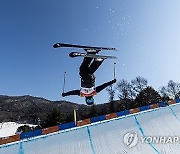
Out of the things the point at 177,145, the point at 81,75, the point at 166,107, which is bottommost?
the point at 177,145

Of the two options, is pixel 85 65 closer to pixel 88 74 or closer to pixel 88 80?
pixel 88 74

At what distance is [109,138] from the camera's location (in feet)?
19.8

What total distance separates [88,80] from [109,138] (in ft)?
10.2

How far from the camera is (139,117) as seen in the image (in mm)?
7457

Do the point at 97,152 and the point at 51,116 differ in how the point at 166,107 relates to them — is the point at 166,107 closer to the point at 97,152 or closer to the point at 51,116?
the point at 97,152

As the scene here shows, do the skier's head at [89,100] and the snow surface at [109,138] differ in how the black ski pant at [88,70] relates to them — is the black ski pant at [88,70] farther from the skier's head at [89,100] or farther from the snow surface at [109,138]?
the snow surface at [109,138]

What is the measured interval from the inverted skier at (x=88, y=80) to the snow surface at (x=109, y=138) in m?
2.10

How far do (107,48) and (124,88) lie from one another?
137 ft

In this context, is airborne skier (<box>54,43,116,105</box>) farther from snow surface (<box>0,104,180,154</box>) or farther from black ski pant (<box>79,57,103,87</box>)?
snow surface (<box>0,104,180,154</box>)

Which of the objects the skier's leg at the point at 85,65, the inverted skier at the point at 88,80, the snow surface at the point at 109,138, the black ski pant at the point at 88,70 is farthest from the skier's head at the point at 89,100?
the snow surface at the point at 109,138

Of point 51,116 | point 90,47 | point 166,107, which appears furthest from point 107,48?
point 51,116

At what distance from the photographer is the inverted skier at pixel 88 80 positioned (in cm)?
802

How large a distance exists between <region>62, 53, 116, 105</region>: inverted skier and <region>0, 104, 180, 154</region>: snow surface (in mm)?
2102

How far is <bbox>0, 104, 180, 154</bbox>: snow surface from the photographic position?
5293 millimetres
